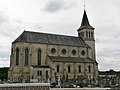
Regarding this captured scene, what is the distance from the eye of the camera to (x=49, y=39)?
63.4m

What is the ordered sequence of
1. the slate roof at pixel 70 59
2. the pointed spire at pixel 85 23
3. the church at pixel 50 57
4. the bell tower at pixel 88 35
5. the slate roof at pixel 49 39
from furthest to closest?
the pointed spire at pixel 85 23 < the bell tower at pixel 88 35 < the slate roof at pixel 70 59 < the slate roof at pixel 49 39 < the church at pixel 50 57

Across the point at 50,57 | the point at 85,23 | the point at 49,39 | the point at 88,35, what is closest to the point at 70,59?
the point at 50,57

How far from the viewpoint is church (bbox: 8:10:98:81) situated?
56.9 meters

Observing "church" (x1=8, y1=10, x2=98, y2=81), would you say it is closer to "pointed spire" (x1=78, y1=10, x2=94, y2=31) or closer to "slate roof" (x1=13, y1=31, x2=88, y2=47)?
"slate roof" (x1=13, y1=31, x2=88, y2=47)

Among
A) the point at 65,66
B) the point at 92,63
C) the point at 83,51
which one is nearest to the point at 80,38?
the point at 83,51

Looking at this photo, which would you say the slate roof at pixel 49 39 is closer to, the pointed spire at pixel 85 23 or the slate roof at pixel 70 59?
the pointed spire at pixel 85 23

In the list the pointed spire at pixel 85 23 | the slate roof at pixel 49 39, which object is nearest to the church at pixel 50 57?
the slate roof at pixel 49 39

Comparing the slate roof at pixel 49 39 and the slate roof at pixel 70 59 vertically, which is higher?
the slate roof at pixel 49 39

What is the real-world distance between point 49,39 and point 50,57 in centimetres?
587

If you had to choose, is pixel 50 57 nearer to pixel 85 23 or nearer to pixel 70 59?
pixel 70 59

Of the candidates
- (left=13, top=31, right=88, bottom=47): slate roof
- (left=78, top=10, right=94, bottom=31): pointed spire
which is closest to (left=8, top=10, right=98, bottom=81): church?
(left=13, top=31, right=88, bottom=47): slate roof

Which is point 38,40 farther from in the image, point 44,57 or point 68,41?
point 68,41

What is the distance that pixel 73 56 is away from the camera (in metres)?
66.3

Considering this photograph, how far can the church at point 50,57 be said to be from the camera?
56.9 metres
